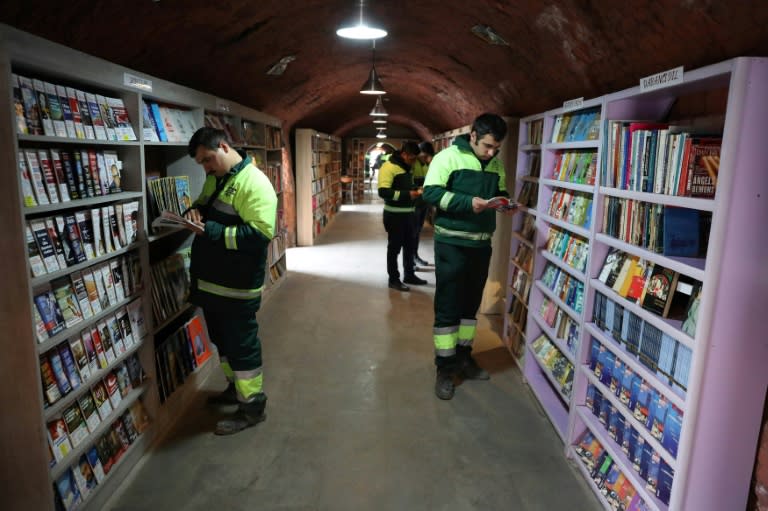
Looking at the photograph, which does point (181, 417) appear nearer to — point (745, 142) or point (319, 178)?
point (745, 142)

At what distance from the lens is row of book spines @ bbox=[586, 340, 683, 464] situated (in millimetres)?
2100

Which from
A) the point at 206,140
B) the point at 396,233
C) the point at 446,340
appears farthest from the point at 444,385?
the point at 396,233

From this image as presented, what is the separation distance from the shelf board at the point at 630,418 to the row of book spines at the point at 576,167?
3.47ft

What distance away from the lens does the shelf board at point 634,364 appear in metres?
2.02

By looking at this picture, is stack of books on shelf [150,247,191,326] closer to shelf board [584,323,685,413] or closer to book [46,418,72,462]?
book [46,418,72,462]

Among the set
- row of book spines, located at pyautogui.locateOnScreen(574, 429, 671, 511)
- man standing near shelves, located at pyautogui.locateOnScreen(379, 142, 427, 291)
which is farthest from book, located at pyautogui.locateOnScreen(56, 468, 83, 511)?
man standing near shelves, located at pyautogui.locateOnScreen(379, 142, 427, 291)

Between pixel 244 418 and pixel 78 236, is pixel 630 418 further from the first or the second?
pixel 78 236

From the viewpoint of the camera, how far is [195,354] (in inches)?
151

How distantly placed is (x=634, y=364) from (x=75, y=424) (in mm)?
2485

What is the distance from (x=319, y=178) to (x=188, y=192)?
291 inches

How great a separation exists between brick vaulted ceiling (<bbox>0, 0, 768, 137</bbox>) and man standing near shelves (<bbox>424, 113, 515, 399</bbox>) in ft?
2.52

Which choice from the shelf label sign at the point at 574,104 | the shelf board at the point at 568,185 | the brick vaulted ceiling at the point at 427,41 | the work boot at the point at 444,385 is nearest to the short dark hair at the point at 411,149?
the brick vaulted ceiling at the point at 427,41

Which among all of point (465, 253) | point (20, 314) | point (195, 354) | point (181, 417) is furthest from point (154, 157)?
point (465, 253)

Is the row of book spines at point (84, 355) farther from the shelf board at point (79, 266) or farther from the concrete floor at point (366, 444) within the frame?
the concrete floor at point (366, 444)
